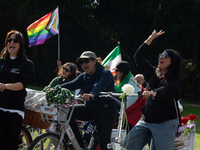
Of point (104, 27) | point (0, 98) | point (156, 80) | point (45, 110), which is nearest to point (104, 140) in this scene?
point (45, 110)

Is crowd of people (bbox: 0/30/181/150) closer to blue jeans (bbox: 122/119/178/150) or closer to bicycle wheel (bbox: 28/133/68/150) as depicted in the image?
blue jeans (bbox: 122/119/178/150)

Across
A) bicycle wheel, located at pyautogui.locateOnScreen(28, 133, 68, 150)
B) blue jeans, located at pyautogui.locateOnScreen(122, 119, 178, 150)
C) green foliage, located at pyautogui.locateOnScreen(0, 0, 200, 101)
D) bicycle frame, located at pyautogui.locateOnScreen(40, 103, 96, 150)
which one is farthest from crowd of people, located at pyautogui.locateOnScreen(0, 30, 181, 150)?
green foliage, located at pyautogui.locateOnScreen(0, 0, 200, 101)

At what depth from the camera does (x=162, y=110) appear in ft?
10.6

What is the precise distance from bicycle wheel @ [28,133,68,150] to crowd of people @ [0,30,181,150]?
0.92ft

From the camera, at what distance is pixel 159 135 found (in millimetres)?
3236

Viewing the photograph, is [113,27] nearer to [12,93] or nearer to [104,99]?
[104,99]

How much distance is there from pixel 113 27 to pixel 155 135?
21001 mm

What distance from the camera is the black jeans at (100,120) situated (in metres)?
4.23

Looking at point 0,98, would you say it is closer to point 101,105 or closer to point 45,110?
point 45,110

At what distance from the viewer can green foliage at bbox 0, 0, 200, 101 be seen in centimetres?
2155

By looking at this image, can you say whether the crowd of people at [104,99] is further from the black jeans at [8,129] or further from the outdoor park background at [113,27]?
the outdoor park background at [113,27]

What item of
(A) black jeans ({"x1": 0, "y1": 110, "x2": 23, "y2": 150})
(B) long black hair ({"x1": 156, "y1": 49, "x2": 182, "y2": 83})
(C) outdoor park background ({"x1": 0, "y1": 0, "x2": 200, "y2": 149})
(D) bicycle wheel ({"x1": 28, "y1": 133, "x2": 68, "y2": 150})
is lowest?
(D) bicycle wheel ({"x1": 28, "y1": 133, "x2": 68, "y2": 150})

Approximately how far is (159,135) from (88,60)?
5.44ft

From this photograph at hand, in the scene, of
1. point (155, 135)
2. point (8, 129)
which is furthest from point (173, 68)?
point (8, 129)
